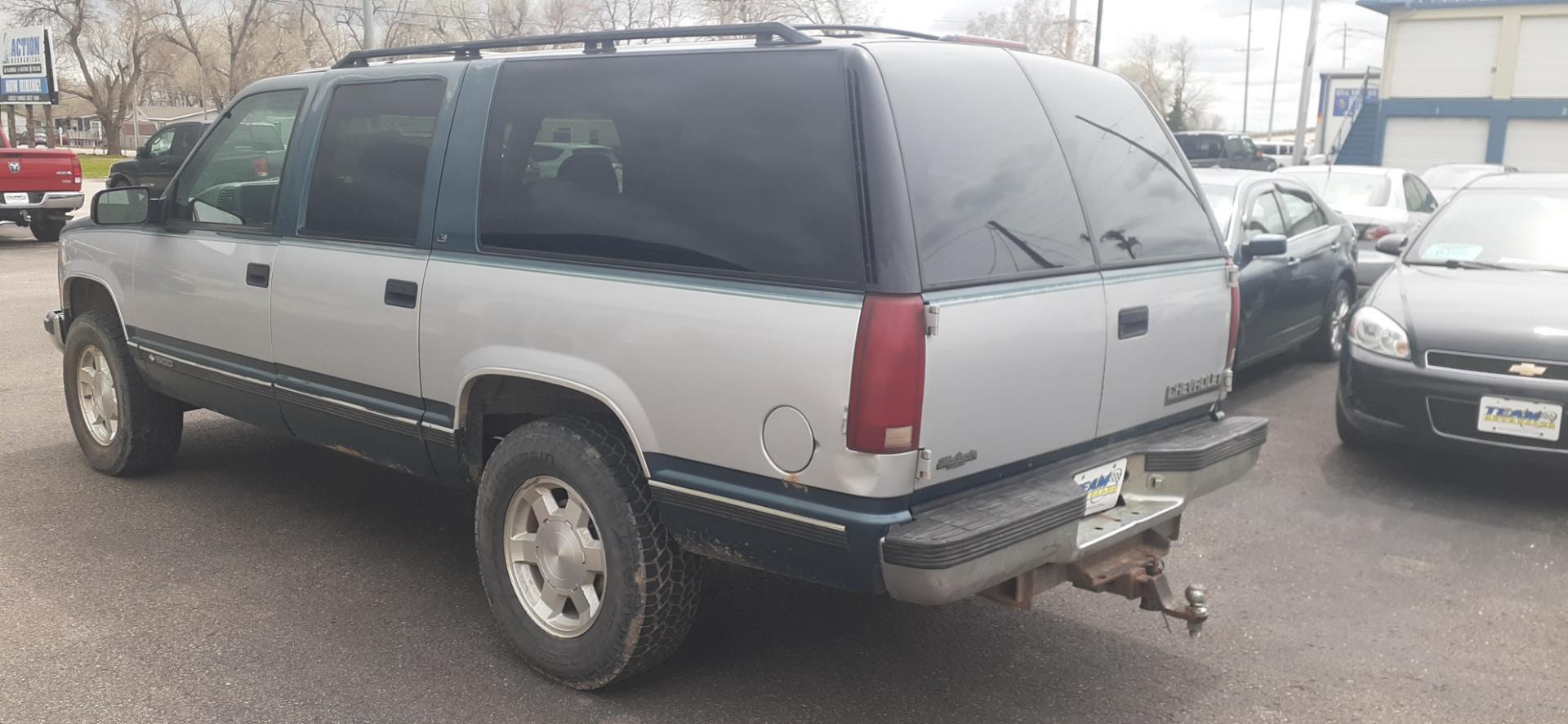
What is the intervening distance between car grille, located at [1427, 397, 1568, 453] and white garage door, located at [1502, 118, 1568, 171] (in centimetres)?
3667

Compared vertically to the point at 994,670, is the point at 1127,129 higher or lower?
higher

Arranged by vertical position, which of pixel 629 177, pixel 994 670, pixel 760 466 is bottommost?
pixel 994 670

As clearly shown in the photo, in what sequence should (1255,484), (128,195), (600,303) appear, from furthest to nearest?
(1255,484) → (128,195) → (600,303)

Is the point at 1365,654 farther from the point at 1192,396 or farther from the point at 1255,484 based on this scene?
the point at 1255,484

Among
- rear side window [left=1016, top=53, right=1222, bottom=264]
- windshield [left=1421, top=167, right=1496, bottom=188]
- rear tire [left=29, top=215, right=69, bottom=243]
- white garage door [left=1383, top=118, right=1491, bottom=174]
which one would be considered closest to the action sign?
rear tire [left=29, top=215, right=69, bottom=243]

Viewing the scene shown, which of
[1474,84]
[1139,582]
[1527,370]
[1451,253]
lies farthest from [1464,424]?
[1474,84]

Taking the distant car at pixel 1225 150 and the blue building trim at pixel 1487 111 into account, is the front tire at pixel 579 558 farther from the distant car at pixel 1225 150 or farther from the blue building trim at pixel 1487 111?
the blue building trim at pixel 1487 111

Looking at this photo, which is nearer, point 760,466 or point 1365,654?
point 760,466

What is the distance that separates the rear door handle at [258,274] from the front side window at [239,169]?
0.56ft

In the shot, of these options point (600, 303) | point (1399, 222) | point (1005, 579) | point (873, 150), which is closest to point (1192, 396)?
point (1005, 579)

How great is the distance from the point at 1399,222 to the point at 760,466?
10.5 m

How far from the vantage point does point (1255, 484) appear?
6.02 meters

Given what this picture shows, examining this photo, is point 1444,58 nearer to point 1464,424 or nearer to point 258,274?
point 1464,424

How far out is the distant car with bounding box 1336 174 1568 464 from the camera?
5.44 m
